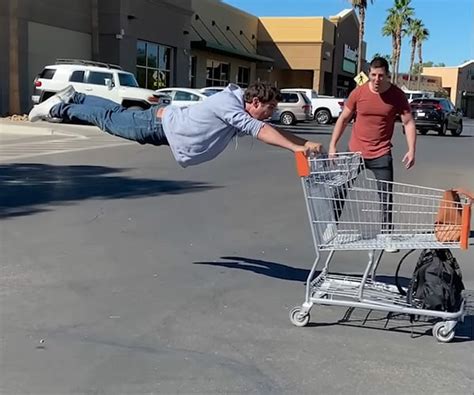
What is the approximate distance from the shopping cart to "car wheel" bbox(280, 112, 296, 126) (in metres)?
29.2

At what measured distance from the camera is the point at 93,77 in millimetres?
25406

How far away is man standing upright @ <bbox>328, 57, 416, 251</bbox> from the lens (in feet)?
21.0

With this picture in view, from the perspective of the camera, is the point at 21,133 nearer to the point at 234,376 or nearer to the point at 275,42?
the point at 234,376

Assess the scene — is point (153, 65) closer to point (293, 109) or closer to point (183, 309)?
point (293, 109)

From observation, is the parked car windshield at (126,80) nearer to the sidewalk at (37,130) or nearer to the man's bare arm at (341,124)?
the sidewalk at (37,130)

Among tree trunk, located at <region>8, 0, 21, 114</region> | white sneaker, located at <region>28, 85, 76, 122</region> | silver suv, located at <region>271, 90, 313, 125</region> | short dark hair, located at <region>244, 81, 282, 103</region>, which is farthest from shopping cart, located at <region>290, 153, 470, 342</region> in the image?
silver suv, located at <region>271, 90, 313, 125</region>

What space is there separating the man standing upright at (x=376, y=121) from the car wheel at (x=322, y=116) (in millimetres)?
32321

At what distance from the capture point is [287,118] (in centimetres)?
3416

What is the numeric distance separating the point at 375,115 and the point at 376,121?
61 mm

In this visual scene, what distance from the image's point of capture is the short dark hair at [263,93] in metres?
4.79

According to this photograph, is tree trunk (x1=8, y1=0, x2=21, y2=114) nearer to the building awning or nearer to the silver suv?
the silver suv

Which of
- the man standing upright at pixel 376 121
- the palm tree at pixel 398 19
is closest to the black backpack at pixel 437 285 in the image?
the man standing upright at pixel 376 121

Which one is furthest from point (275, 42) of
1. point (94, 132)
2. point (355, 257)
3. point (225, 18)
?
point (355, 257)

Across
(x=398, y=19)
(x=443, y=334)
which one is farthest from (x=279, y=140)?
(x=398, y=19)
